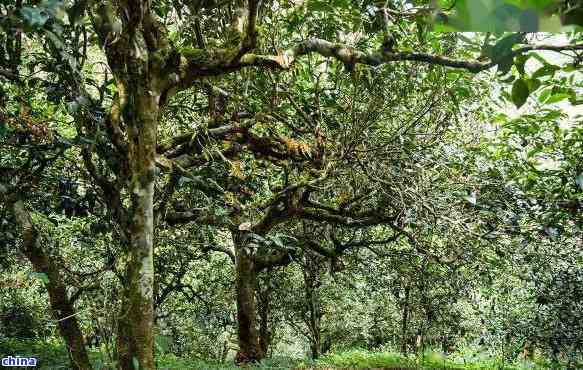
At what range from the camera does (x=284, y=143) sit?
552 cm

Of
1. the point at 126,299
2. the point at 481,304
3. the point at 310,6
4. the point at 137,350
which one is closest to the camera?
the point at 310,6

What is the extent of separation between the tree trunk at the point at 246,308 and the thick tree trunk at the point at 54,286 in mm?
4138

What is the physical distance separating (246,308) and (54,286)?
486cm

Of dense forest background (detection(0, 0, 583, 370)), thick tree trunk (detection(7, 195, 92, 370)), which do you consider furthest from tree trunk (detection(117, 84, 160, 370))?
thick tree trunk (detection(7, 195, 92, 370))

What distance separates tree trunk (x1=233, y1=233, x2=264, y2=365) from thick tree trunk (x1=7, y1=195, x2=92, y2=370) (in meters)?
4.14

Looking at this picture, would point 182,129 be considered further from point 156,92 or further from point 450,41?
point 450,41

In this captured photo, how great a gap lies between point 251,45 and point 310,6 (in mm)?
855

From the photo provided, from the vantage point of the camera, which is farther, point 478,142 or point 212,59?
point 478,142

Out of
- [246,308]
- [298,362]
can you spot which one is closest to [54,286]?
[246,308]

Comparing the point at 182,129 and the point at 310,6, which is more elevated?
the point at 182,129

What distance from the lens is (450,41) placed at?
4098mm

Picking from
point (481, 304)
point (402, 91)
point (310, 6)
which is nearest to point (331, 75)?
point (402, 91)

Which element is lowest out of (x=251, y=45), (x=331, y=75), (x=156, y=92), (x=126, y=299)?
(x=126, y=299)

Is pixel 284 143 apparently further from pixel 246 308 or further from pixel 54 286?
pixel 246 308
